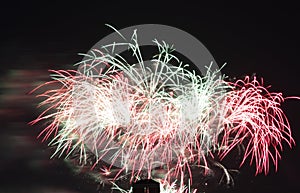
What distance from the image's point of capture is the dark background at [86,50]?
2479 millimetres

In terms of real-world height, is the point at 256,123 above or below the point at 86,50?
below

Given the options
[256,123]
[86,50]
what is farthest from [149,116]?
[256,123]

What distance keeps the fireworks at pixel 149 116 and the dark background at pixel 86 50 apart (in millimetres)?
93

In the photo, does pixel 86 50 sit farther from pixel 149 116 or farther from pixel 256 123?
pixel 256 123

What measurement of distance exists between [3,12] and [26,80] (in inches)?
16.0

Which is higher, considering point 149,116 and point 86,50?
point 86,50

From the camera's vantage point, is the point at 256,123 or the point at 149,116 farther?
the point at 256,123

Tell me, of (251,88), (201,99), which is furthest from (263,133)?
(201,99)

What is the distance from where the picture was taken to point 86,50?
2492 millimetres

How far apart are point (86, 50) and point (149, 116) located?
20.0 inches

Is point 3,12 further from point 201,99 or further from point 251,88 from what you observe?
point 251,88

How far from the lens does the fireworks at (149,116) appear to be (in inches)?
95.0

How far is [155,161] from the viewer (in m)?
2.47

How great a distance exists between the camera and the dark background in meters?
2.48
